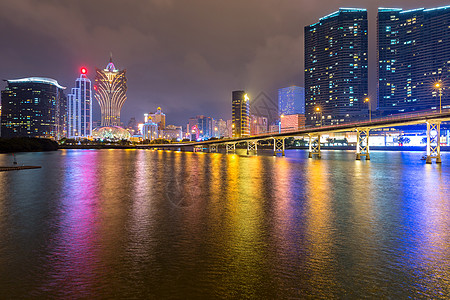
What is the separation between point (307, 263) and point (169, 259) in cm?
469

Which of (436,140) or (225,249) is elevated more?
(436,140)

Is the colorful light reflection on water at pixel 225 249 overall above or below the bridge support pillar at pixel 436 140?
below

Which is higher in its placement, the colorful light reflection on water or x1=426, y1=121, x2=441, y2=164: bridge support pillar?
x1=426, y1=121, x2=441, y2=164: bridge support pillar

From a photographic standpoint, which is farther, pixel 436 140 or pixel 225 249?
pixel 436 140

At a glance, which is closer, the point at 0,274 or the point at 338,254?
the point at 0,274

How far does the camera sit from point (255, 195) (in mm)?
22031

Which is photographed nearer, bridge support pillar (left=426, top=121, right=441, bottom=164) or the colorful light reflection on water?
the colorful light reflection on water

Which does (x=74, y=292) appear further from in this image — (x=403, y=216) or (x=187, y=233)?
(x=403, y=216)

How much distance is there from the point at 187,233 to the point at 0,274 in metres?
6.54

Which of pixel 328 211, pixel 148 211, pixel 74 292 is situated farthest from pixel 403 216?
pixel 74 292

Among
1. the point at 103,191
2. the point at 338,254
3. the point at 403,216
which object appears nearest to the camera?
the point at 338,254

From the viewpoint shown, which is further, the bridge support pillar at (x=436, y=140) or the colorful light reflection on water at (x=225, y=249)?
the bridge support pillar at (x=436, y=140)

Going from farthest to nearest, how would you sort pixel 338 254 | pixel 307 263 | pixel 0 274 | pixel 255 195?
pixel 255 195, pixel 338 254, pixel 307 263, pixel 0 274

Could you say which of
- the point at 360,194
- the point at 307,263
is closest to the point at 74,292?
the point at 307,263
